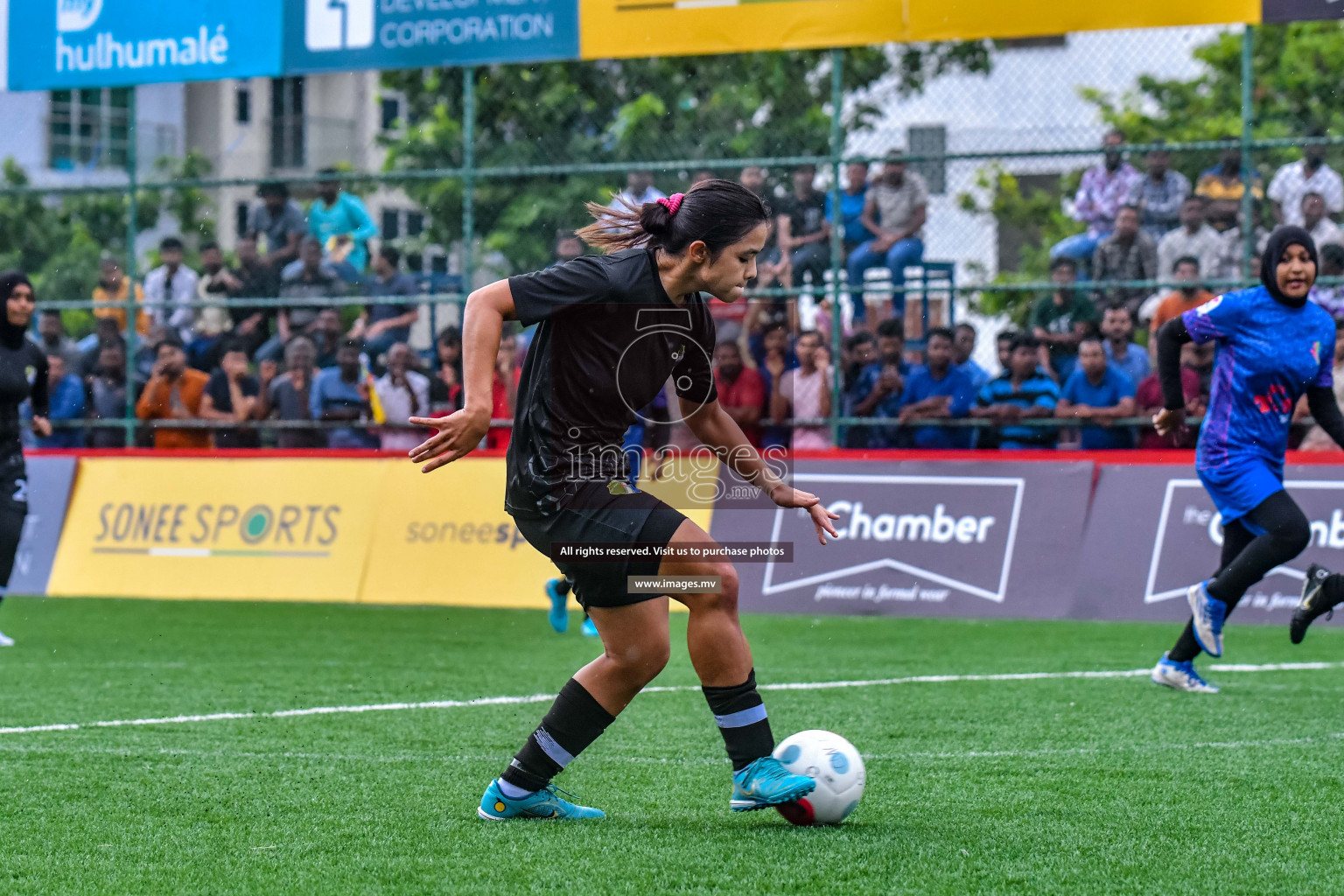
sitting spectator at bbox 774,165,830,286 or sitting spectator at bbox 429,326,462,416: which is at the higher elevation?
sitting spectator at bbox 774,165,830,286

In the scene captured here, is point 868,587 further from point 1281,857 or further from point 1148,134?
point 1148,134

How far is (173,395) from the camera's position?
46.6ft

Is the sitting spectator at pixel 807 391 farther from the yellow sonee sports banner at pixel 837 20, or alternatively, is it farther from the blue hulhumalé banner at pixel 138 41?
the blue hulhumalé banner at pixel 138 41

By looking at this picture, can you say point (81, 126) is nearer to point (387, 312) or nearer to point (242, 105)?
point (242, 105)

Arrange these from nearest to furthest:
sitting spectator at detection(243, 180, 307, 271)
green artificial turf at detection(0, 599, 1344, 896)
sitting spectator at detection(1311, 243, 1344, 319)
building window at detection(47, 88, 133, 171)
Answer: green artificial turf at detection(0, 599, 1344, 896) < sitting spectator at detection(1311, 243, 1344, 319) < sitting spectator at detection(243, 180, 307, 271) < building window at detection(47, 88, 133, 171)

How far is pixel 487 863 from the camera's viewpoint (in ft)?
13.3

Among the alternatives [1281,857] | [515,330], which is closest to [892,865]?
[1281,857]

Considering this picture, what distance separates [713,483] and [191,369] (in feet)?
16.2

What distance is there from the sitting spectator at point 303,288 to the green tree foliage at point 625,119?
1.00 meters

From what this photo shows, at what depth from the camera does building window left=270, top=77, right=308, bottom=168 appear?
73.9ft

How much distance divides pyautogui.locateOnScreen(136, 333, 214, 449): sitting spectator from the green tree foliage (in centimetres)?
239

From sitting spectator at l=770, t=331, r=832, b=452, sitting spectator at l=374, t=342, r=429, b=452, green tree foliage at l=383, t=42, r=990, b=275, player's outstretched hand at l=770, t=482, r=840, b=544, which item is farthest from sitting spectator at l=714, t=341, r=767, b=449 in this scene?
player's outstretched hand at l=770, t=482, r=840, b=544

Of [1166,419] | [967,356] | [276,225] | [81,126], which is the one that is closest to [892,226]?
[967,356]

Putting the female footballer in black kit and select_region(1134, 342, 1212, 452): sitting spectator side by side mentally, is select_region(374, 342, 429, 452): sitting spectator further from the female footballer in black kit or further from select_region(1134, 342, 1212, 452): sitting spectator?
the female footballer in black kit
